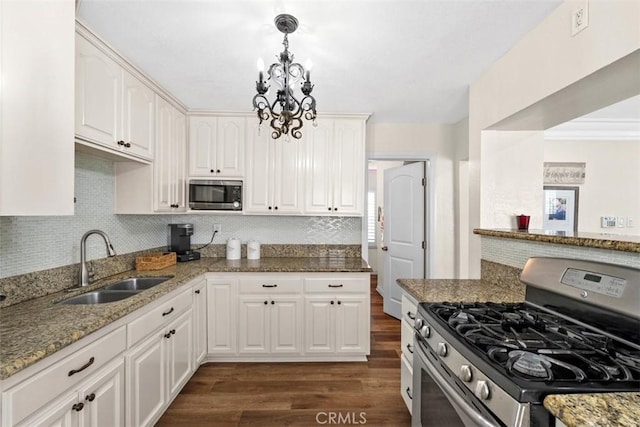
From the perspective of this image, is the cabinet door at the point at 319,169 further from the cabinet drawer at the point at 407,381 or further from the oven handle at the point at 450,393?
the oven handle at the point at 450,393

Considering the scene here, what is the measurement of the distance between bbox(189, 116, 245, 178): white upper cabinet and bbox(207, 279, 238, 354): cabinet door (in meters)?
1.14

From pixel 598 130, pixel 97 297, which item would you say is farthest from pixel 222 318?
pixel 598 130

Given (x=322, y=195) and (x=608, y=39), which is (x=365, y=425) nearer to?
(x=322, y=195)

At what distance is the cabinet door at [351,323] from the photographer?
2.60 metres

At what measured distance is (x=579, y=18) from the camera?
4.42 ft

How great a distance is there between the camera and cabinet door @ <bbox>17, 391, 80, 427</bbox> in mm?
1010

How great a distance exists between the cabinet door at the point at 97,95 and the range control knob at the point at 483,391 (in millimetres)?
2231

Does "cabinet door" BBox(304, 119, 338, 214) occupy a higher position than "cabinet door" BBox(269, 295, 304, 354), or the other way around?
"cabinet door" BBox(304, 119, 338, 214)

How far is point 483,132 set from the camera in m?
2.14

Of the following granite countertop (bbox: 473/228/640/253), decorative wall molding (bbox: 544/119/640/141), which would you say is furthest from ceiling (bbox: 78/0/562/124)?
decorative wall molding (bbox: 544/119/640/141)

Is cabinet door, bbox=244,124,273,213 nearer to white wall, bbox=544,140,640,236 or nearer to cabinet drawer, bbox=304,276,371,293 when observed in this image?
cabinet drawer, bbox=304,276,371,293

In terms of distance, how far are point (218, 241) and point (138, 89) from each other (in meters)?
1.69

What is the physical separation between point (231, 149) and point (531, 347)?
2.82 m

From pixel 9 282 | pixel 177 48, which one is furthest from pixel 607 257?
pixel 9 282
